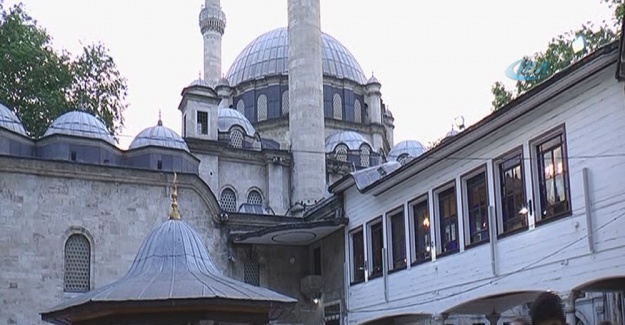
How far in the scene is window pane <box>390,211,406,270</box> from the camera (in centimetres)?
2102

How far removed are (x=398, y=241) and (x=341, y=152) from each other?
1740 cm

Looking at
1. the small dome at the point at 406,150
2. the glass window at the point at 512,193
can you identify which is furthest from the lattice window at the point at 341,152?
the glass window at the point at 512,193

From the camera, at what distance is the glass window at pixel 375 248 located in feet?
73.1

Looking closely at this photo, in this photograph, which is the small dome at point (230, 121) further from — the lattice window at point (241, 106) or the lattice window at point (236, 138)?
the lattice window at point (241, 106)

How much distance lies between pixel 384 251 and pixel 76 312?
10.5m

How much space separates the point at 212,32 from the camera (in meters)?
48.5

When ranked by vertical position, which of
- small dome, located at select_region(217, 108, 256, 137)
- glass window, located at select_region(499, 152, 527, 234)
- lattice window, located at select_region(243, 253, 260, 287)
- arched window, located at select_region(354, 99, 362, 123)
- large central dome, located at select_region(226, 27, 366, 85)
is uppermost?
large central dome, located at select_region(226, 27, 366, 85)

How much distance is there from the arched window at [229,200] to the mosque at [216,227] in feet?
0.17

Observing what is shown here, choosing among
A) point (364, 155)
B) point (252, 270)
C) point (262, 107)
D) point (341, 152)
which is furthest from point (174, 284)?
point (262, 107)

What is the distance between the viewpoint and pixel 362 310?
74.6ft

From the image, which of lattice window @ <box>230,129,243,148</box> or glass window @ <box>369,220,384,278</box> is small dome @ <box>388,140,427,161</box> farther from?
glass window @ <box>369,220,384,278</box>

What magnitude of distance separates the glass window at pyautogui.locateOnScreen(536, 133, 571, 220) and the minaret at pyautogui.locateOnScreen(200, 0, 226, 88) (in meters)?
34.0

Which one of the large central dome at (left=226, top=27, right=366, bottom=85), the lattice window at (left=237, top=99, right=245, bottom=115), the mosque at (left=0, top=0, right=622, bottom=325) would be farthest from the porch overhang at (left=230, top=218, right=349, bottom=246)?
the large central dome at (left=226, top=27, right=366, bottom=85)

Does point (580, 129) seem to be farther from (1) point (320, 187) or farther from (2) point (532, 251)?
(1) point (320, 187)
